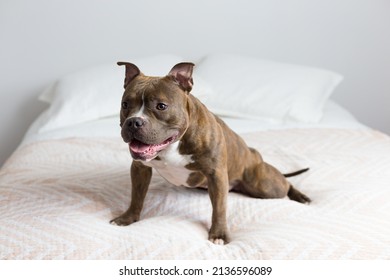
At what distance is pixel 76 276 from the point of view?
3.87 ft

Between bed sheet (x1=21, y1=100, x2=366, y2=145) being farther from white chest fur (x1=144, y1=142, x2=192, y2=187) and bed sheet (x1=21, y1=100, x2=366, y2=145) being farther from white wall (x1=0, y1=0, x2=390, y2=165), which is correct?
white chest fur (x1=144, y1=142, x2=192, y2=187)

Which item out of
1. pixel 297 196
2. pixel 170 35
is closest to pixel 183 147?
pixel 297 196

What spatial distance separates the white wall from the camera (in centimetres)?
321

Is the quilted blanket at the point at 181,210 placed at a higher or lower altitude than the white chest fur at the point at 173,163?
lower

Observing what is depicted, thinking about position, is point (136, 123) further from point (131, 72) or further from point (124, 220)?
point (124, 220)

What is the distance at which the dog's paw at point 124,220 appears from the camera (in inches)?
58.4

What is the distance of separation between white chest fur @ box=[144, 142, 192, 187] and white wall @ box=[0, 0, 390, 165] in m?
1.86

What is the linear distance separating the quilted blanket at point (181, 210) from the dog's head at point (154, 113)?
0.25 meters

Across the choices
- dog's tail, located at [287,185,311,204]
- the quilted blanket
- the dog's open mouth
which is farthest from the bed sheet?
the dog's open mouth

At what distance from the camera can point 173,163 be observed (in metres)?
1.45

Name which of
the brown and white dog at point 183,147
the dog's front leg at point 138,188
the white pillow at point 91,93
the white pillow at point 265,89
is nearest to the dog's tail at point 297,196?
the brown and white dog at point 183,147

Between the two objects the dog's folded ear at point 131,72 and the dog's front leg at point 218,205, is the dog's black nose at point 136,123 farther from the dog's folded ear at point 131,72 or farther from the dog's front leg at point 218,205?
the dog's front leg at point 218,205

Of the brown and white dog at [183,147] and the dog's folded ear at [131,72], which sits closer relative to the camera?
the brown and white dog at [183,147]

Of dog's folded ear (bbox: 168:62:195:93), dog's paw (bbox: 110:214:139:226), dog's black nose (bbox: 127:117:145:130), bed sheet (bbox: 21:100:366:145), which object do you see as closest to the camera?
dog's black nose (bbox: 127:117:145:130)
